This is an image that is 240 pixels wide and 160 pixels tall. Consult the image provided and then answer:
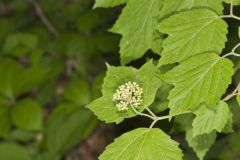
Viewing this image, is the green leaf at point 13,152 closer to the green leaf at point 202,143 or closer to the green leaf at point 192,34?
the green leaf at point 202,143

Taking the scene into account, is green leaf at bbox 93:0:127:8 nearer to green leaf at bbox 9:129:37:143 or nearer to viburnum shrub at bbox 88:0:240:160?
viburnum shrub at bbox 88:0:240:160

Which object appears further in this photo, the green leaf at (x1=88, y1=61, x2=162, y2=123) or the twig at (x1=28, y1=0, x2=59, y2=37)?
the twig at (x1=28, y1=0, x2=59, y2=37)

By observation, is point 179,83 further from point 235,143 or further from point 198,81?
point 235,143

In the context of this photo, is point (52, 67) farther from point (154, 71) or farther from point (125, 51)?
point (154, 71)

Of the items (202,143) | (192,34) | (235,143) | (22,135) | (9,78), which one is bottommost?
(235,143)

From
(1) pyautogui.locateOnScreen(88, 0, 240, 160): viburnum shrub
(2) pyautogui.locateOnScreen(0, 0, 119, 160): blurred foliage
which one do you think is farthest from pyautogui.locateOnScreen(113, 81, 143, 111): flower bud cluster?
(2) pyautogui.locateOnScreen(0, 0, 119, 160): blurred foliage

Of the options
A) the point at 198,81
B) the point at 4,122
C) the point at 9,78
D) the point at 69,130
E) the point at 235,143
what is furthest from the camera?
the point at 9,78

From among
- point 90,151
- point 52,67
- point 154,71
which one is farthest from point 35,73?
point 154,71

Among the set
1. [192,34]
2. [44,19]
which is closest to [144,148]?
[192,34]
